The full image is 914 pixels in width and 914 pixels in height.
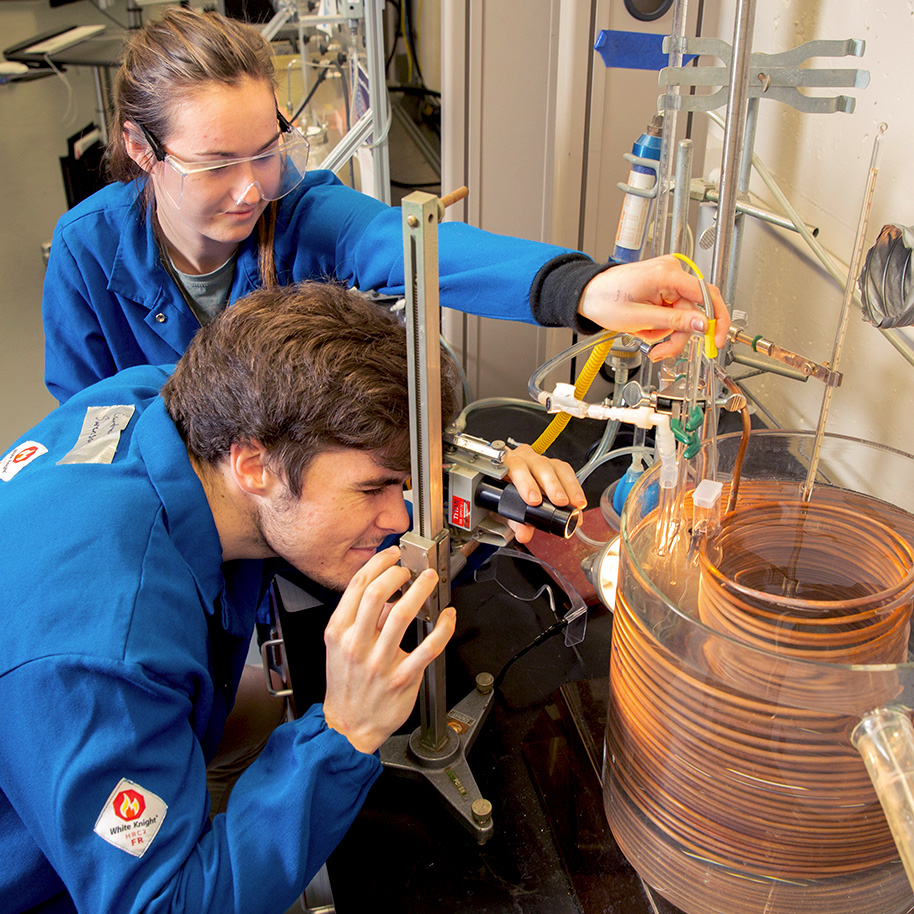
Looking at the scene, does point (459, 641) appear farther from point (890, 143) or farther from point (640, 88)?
point (640, 88)

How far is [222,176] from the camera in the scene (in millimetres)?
1218

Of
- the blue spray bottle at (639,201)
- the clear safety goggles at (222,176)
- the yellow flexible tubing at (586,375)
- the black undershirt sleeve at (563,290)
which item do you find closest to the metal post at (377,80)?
the clear safety goggles at (222,176)

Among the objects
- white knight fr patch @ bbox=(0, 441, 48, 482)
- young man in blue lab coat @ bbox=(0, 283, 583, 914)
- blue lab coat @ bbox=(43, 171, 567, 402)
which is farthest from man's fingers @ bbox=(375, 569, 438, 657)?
blue lab coat @ bbox=(43, 171, 567, 402)

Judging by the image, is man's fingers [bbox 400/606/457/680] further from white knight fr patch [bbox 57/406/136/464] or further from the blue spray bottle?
the blue spray bottle

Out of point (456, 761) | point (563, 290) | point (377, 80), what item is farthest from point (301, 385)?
point (377, 80)

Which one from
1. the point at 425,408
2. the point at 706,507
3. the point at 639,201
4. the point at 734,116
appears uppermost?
the point at 734,116

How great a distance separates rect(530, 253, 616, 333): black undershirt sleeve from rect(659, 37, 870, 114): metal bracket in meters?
0.22

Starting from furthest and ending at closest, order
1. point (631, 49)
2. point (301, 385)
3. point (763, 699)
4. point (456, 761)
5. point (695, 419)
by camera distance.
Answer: point (631, 49), point (456, 761), point (301, 385), point (695, 419), point (763, 699)

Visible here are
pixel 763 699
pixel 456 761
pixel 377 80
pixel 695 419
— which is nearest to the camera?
pixel 763 699

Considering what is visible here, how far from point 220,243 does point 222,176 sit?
0.65 feet

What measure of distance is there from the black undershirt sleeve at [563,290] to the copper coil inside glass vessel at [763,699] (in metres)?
0.26

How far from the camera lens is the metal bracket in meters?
0.97

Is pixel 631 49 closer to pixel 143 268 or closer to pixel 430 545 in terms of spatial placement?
pixel 430 545

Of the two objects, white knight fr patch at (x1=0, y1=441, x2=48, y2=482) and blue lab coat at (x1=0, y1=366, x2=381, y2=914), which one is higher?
white knight fr patch at (x1=0, y1=441, x2=48, y2=482)
